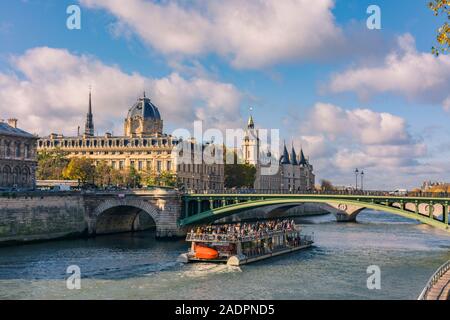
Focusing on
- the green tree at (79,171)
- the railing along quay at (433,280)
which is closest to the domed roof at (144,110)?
the green tree at (79,171)

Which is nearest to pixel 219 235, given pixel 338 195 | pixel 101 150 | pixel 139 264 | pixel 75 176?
pixel 139 264

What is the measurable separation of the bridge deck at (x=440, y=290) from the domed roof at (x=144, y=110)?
353 feet

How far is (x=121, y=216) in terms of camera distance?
3063 inches

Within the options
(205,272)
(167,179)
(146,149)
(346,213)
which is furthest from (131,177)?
(205,272)

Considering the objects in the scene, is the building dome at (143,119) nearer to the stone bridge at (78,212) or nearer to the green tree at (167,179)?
the green tree at (167,179)

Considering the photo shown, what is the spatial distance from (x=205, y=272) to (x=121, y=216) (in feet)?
114

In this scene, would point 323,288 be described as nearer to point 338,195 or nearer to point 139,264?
point 139,264

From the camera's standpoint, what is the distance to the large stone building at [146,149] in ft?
380

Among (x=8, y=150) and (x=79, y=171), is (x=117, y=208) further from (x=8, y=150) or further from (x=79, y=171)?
(x=79, y=171)

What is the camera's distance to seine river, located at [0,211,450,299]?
36.9 m

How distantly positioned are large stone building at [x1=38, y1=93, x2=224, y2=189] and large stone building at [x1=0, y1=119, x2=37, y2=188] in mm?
35721

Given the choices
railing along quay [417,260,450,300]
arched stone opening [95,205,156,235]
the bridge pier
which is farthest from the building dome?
railing along quay [417,260,450,300]

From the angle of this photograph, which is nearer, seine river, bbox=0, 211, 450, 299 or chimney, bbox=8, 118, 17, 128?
seine river, bbox=0, 211, 450, 299

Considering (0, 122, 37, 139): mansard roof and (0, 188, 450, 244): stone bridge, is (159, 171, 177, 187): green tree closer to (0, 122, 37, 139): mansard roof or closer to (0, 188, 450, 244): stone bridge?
(0, 188, 450, 244): stone bridge
